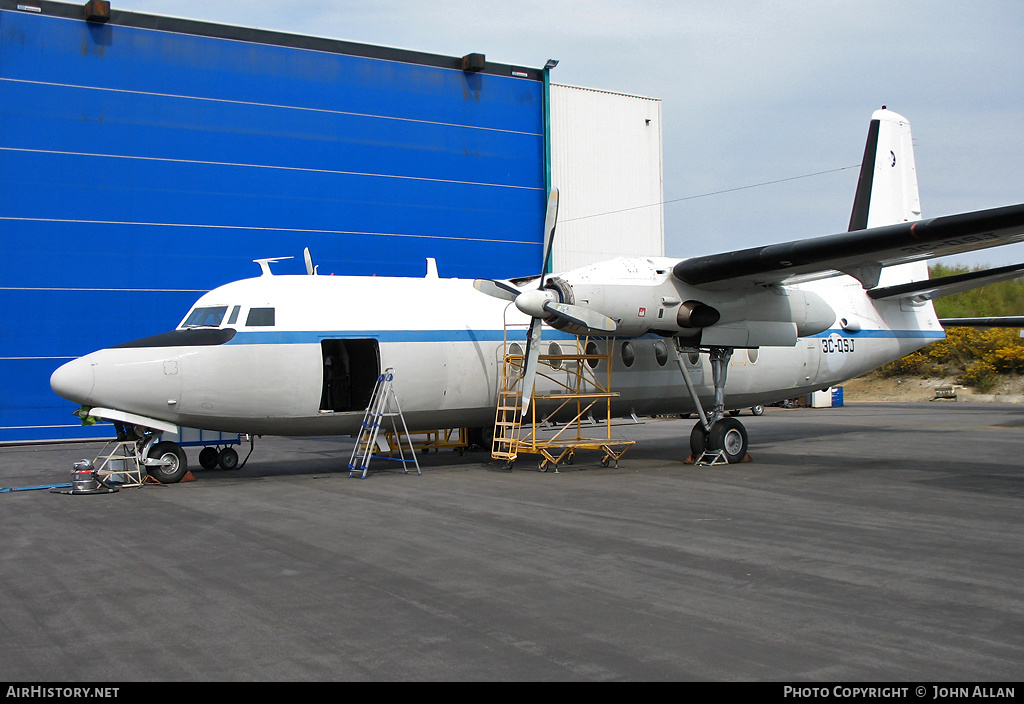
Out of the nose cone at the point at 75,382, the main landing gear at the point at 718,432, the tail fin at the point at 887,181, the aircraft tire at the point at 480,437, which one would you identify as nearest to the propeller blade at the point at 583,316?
the main landing gear at the point at 718,432

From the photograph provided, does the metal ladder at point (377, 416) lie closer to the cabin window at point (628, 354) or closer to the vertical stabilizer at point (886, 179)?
the cabin window at point (628, 354)

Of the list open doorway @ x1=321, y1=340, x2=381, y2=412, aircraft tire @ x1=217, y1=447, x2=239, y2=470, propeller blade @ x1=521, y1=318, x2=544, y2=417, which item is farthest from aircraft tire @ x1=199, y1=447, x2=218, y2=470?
propeller blade @ x1=521, y1=318, x2=544, y2=417

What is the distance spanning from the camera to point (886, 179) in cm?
1941

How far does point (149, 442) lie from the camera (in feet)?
43.8

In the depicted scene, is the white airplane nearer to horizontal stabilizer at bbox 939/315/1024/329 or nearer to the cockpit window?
the cockpit window

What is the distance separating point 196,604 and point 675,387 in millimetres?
12251

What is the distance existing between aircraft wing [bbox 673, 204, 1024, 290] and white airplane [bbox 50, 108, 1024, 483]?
3 cm

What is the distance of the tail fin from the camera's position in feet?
63.3

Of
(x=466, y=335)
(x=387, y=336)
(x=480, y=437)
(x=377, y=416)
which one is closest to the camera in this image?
(x=377, y=416)

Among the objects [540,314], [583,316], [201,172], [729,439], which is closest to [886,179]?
[729,439]

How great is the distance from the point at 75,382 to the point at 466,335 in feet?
20.2

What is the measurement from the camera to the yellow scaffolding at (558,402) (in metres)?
14.7

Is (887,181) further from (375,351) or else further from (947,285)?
(375,351)

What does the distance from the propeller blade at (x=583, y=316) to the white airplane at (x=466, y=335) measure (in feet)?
0.08
